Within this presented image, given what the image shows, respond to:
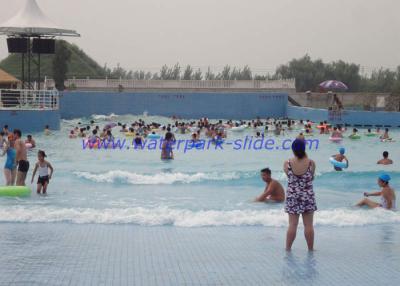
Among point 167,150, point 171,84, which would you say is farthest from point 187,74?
point 167,150

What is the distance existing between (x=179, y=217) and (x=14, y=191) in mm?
3700

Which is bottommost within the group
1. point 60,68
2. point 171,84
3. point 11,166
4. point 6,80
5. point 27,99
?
point 11,166

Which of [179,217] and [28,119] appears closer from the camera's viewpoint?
[179,217]

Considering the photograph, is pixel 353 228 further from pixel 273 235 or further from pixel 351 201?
pixel 351 201

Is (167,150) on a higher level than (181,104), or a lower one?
lower

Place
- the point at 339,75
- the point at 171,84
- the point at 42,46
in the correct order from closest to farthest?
the point at 42,46 → the point at 171,84 → the point at 339,75

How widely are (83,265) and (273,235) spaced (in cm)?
266

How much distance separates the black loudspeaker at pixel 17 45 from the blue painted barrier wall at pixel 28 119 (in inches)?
176

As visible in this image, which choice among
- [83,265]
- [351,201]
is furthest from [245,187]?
[83,265]

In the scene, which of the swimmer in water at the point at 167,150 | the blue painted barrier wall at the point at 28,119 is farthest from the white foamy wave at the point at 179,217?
→ the blue painted barrier wall at the point at 28,119

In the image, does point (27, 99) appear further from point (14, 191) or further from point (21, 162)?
point (14, 191)

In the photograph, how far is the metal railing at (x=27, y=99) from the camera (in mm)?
28938

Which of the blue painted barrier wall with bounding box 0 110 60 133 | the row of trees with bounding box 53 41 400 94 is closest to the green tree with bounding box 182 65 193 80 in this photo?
the row of trees with bounding box 53 41 400 94

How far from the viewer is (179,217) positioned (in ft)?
30.4
